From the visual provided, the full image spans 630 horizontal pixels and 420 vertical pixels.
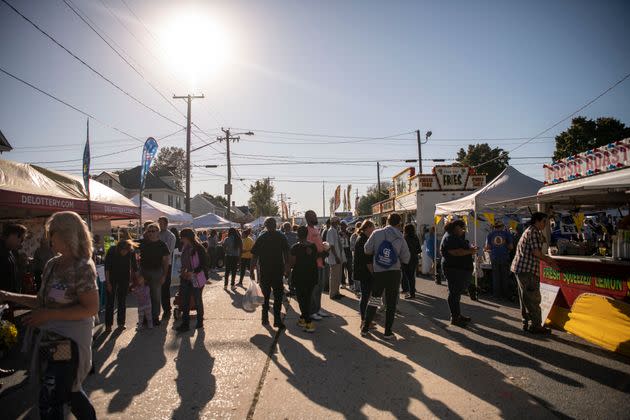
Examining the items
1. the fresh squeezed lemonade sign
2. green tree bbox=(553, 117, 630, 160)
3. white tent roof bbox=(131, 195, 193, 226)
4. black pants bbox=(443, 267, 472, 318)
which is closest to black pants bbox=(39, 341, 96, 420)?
black pants bbox=(443, 267, 472, 318)

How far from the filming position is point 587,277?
5.41m

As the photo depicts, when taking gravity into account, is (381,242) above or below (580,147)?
below

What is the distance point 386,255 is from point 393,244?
0.66 ft

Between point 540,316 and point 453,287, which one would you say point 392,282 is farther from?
point 540,316

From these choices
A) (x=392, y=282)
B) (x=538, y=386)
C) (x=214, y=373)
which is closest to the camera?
(x=538, y=386)

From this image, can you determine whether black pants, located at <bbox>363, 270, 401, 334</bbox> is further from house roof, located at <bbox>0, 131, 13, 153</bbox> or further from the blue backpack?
house roof, located at <bbox>0, 131, 13, 153</bbox>

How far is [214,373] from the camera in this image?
4.30 meters

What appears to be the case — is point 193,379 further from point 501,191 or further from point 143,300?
point 501,191

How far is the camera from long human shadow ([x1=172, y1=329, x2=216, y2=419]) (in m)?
3.45

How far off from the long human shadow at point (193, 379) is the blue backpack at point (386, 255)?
2744 millimetres

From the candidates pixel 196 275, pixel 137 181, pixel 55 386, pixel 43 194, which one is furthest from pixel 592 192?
pixel 137 181

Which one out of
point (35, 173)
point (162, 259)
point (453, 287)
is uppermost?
point (35, 173)

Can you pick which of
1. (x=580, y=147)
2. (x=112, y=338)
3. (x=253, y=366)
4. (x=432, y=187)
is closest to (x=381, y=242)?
(x=253, y=366)

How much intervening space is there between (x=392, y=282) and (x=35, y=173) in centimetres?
880
